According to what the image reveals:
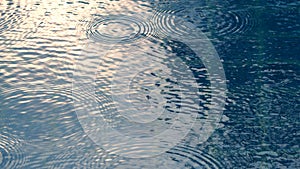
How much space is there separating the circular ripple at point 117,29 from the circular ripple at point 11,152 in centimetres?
57

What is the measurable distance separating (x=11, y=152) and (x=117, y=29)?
28.3 inches

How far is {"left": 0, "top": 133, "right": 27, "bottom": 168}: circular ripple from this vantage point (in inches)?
60.8

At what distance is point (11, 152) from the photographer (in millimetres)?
1587

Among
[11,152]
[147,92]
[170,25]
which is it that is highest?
[170,25]

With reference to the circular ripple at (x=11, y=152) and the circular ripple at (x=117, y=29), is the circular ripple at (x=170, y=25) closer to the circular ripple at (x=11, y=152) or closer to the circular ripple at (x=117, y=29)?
the circular ripple at (x=117, y=29)

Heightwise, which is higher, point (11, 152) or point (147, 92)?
point (147, 92)

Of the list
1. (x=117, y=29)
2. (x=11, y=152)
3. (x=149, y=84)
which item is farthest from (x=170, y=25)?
(x=11, y=152)

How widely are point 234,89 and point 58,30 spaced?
70 centimetres

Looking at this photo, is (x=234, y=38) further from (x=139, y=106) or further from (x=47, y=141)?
(x=47, y=141)

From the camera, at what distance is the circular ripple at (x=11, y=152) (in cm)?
154

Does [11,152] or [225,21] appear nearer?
[11,152]

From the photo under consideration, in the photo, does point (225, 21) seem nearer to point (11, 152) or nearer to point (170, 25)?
point (170, 25)

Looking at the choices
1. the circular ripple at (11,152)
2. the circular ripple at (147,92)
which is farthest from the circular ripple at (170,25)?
the circular ripple at (11,152)

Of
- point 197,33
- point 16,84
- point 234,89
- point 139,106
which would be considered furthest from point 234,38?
point 16,84
